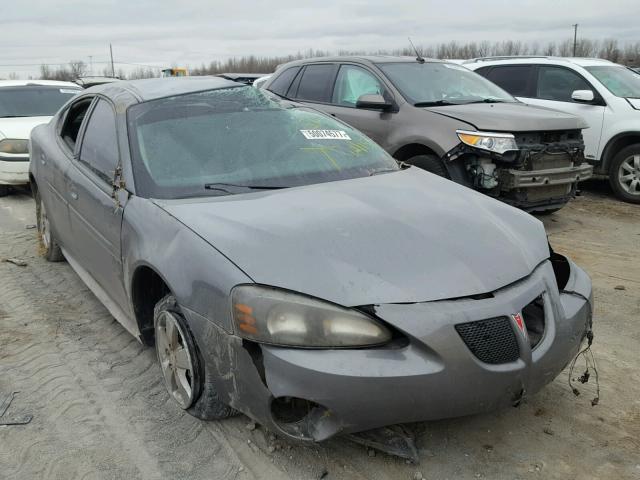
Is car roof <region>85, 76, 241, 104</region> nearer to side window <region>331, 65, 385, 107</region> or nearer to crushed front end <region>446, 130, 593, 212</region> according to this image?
crushed front end <region>446, 130, 593, 212</region>

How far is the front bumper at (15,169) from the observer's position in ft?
26.1

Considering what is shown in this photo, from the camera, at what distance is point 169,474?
8.30ft

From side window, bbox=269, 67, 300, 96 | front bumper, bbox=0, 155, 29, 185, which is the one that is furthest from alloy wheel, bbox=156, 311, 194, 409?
front bumper, bbox=0, 155, 29, 185

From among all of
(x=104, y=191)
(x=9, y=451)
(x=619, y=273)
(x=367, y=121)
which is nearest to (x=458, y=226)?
(x=104, y=191)

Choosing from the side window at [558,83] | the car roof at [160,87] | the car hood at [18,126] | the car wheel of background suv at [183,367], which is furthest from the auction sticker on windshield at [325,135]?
the car hood at [18,126]

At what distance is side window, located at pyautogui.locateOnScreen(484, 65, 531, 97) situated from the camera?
866 centimetres

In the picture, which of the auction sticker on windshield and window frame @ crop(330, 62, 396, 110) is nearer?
the auction sticker on windshield

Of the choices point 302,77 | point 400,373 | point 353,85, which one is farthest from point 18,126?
point 400,373

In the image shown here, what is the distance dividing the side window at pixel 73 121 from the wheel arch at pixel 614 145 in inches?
248

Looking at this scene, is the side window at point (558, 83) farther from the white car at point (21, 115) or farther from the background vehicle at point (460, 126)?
the white car at point (21, 115)

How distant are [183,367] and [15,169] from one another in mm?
6340

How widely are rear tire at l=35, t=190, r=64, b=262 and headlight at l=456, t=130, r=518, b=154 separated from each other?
3.77 m

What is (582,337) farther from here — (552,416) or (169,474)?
(169,474)

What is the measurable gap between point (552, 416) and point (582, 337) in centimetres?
43
